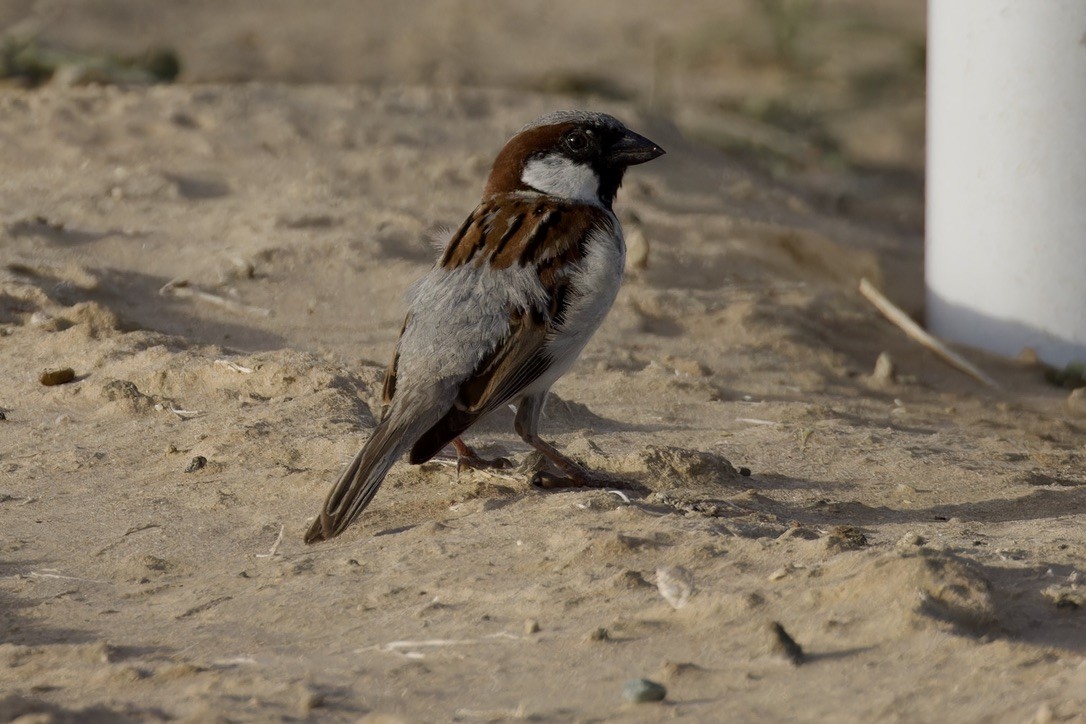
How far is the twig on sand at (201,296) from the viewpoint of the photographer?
20.9 ft

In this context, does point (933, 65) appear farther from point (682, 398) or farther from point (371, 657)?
point (371, 657)

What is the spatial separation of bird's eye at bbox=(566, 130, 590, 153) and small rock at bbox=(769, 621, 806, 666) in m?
2.54

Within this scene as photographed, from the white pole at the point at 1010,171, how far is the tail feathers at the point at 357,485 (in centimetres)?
389

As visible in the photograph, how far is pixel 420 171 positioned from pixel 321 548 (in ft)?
13.6

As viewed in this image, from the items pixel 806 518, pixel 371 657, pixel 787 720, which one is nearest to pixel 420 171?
pixel 806 518

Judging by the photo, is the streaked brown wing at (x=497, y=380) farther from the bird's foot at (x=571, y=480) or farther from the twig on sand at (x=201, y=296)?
the twig on sand at (x=201, y=296)

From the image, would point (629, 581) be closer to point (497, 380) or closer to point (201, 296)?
point (497, 380)

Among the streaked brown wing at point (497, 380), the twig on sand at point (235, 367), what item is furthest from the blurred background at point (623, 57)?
the streaked brown wing at point (497, 380)

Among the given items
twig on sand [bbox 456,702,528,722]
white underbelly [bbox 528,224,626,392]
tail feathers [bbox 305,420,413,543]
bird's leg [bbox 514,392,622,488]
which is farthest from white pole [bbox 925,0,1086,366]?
twig on sand [bbox 456,702,528,722]

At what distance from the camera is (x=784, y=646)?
327cm

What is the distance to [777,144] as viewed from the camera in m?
10.5

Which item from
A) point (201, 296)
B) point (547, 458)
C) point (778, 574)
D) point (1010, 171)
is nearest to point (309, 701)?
point (778, 574)

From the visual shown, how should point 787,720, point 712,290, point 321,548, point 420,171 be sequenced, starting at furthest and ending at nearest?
point 420,171 → point 712,290 → point 321,548 → point 787,720

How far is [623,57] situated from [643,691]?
1036 centimetres
